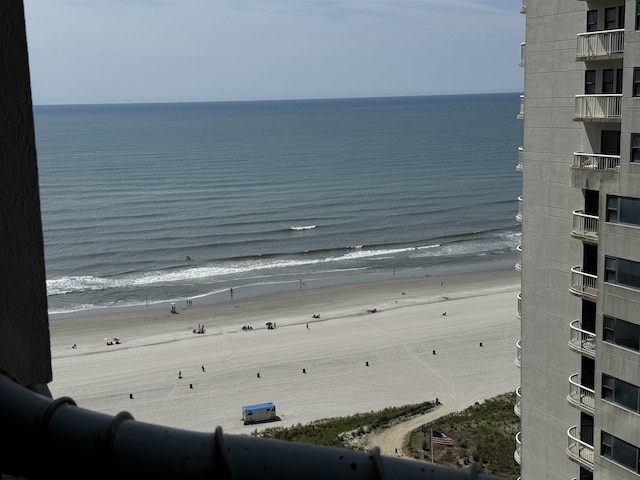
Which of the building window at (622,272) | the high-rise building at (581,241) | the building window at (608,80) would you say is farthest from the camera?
the building window at (608,80)

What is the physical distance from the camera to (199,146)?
15550cm

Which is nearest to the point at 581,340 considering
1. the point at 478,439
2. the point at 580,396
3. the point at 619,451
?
the point at 580,396

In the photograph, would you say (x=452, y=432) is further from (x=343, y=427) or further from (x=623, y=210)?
(x=623, y=210)

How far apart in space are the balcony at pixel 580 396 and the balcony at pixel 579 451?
2.18 ft

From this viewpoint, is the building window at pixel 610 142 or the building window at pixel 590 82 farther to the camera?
the building window at pixel 590 82

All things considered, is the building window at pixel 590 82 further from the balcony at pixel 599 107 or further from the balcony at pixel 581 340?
the balcony at pixel 581 340

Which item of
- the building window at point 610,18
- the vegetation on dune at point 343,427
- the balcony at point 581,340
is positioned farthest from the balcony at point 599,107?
the vegetation on dune at point 343,427

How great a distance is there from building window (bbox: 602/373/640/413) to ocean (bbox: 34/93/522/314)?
42218 millimetres

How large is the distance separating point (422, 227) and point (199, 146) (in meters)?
87.9

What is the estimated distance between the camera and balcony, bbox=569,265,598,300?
610 inches

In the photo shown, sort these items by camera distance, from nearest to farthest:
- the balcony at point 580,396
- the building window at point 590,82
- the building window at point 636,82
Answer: the building window at point 636,82, the building window at point 590,82, the balcony at point 580,396

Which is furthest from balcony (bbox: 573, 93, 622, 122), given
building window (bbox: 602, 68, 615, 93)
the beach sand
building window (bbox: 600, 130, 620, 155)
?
the beach sand

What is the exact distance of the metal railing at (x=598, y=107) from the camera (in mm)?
14422

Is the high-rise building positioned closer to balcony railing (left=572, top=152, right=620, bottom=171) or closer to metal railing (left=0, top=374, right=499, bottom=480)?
balcony railing (left=572, top=152, right=620, bottom=171)
